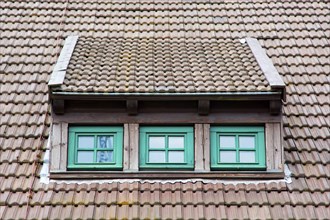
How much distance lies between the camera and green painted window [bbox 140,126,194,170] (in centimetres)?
780

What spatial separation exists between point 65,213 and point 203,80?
8.16 ft

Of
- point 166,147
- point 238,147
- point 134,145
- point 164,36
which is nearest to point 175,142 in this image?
point 166,147

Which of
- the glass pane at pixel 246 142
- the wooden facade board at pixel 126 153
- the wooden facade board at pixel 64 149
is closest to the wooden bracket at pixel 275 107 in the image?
the glass pane at pixel 246 142

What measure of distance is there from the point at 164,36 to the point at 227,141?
2.88m

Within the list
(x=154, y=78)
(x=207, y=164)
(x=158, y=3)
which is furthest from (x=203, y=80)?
(x=158, y=3)

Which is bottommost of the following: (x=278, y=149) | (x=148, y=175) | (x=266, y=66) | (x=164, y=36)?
(x=148, y=175)

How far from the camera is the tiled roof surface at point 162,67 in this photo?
800 cm

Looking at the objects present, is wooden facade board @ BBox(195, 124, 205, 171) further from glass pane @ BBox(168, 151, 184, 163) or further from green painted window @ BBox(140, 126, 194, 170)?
glass pane @ BBox(168, 151, 184, 163)

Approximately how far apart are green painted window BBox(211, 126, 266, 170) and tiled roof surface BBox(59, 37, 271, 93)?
54 cm

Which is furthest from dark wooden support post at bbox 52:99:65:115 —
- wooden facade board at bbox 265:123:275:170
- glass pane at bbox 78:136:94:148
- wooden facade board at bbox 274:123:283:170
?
wooden facade board at bbox 274:123:283:170

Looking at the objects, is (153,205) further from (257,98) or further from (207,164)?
(257,98)

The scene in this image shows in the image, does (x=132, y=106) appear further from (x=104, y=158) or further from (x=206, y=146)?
(x=206, y=146)

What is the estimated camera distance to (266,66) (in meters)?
8.48

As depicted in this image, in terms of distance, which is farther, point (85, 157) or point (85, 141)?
point (85, 141)
